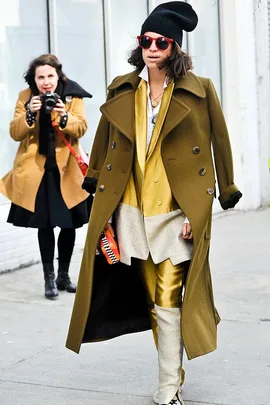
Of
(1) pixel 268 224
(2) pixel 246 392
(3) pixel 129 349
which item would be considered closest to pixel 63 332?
(3) pixel 129 349

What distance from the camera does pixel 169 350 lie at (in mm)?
4727

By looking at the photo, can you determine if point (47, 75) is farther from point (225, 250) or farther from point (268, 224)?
point (268, 224)

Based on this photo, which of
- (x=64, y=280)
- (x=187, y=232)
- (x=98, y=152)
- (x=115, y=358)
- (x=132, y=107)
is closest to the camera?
(x=187, y=232)

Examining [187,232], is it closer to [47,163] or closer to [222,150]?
[222,150]

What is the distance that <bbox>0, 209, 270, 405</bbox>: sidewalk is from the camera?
16.7ft

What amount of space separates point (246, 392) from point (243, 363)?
0.61 m

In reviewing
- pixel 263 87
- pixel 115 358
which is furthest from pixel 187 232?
pixel 263 87

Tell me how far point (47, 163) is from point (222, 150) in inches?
113

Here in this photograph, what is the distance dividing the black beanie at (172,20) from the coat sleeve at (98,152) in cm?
44

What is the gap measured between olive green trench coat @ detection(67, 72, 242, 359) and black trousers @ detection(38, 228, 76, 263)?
2694mm

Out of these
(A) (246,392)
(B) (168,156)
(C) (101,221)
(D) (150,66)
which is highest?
(D) (150,66)

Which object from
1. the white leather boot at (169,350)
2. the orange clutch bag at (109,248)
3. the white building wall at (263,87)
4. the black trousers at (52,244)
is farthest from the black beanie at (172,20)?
the white building wall at (263,87)

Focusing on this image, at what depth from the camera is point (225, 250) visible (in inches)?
397

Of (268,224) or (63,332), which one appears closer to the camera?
(63,332)
